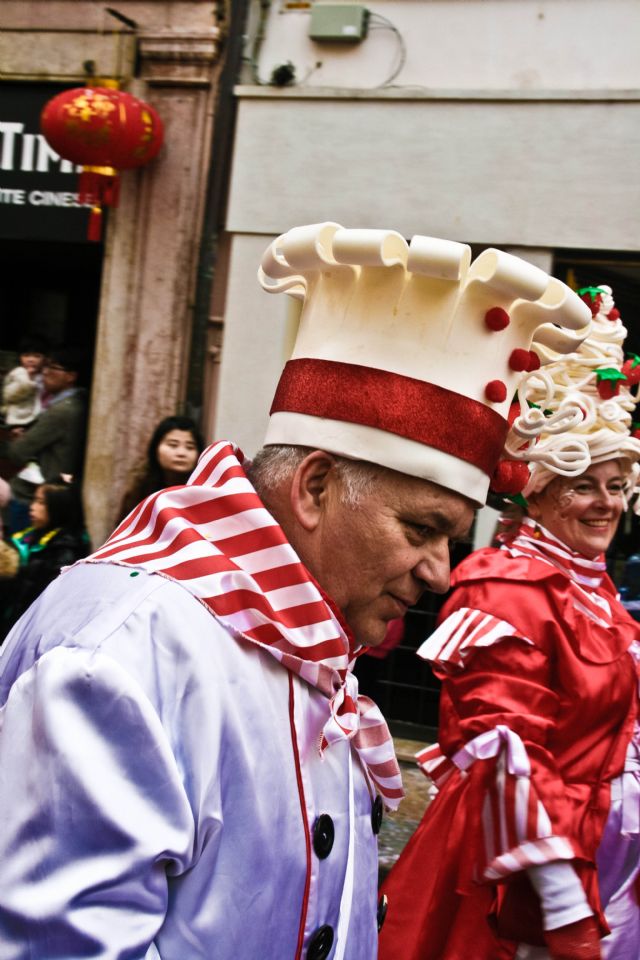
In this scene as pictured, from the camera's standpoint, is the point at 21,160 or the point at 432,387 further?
the point at 21,160

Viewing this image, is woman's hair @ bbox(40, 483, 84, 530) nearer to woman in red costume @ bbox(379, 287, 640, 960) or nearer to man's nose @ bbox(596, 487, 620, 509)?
woman in red costume @ bbox(379, 287, 640, 960)

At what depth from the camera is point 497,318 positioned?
184cm

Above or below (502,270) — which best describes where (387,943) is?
below

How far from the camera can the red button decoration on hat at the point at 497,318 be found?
6.05 feet

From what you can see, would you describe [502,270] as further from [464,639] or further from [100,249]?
[100,249]

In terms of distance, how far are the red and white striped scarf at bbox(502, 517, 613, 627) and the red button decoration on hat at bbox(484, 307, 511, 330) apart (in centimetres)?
149

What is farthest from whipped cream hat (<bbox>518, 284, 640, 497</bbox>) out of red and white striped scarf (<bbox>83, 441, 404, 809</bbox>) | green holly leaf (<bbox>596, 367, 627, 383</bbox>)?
red and white striped scarf (<bbox>83, 441, 404, 809</bbox>)

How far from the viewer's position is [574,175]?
697cm

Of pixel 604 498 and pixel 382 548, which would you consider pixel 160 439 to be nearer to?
pixel 604 498

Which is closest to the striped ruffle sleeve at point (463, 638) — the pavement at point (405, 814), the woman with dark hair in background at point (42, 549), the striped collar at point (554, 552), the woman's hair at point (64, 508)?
the striped collar at point (554, 552)

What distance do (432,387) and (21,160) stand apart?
7.57 m

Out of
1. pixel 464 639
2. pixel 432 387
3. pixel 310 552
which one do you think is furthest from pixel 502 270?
pixel 464 639

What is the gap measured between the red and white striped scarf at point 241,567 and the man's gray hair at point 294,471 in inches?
3.9

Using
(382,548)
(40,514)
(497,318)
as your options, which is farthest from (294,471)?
(40,514)
